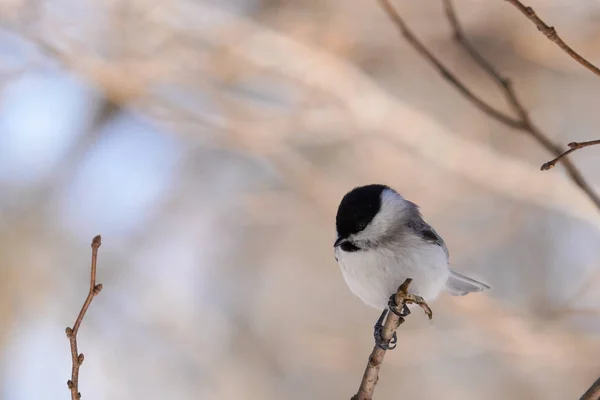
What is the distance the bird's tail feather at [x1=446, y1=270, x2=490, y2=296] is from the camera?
2.45 meters

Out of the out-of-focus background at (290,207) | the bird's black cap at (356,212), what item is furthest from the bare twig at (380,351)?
the out-of-focus background at (290,207)

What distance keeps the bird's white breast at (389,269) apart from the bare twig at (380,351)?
0.45 meters

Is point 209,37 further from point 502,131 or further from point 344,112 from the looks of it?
point 502,131

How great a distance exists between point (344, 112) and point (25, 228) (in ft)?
8.38

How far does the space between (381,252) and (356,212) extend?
160 millimetres

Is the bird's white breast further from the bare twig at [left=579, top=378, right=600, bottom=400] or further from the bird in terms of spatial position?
the bare twig at [left=579, top=378, right=600, bottom=400]

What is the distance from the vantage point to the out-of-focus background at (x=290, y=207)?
4.14 m

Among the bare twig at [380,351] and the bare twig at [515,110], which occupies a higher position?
the bare twig at [515,110]

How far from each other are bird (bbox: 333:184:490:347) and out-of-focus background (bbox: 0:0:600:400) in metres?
2.00

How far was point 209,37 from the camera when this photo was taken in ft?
14.2

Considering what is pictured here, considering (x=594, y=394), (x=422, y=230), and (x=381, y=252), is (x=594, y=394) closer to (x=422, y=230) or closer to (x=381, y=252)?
(x=381, y=252)

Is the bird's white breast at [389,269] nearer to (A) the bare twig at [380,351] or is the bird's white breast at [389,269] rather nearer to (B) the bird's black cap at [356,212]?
(B) the bird's black cap at [356,212]

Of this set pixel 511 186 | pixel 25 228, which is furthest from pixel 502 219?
pixel 25 228

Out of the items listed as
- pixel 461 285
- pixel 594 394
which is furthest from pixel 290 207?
pixel 594 394
